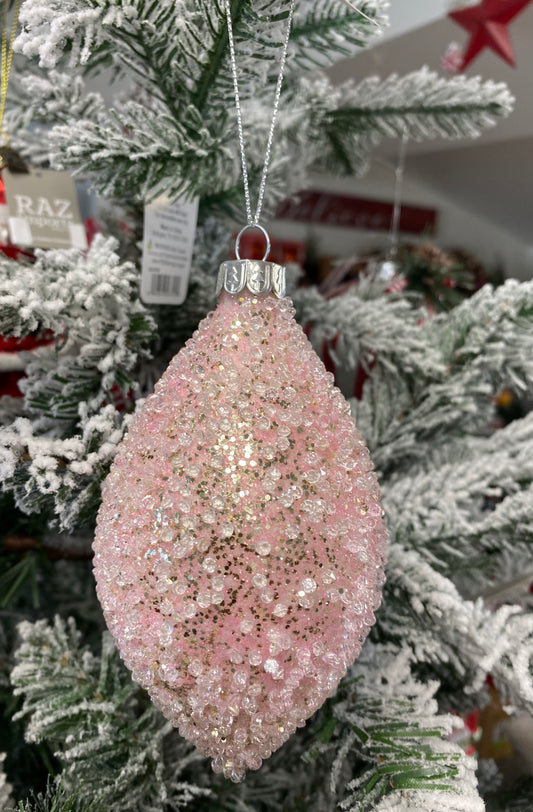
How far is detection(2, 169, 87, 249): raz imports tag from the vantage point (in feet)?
1.70

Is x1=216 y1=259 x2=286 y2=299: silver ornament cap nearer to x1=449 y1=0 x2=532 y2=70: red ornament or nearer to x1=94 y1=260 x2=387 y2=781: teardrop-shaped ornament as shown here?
x1=94 y1=260 x2=387 y2=781: teardrop-shaped ornament

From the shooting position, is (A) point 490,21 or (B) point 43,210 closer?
(B) point 43,210

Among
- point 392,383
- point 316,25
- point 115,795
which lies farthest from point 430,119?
point 115,795

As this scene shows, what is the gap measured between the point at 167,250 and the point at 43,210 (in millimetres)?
139

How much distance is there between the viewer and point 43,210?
0.53 meters

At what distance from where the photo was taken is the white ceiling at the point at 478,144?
116cm

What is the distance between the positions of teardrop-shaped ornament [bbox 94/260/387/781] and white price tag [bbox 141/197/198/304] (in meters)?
0.16

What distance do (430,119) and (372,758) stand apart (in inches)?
21.6

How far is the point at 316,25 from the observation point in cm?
45

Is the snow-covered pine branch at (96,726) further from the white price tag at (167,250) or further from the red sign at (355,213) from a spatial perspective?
the red sign at (355,213)

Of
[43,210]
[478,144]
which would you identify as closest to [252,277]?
[43,210]

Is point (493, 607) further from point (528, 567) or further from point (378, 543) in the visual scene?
point (378, 543)

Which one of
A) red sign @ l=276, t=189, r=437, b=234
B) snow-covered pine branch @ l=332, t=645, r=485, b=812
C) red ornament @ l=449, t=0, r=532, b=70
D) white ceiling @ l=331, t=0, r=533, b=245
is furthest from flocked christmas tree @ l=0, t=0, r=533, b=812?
red sign @ l=276, t=189, r=437, b=234

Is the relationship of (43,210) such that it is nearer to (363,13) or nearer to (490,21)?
(363,13)
